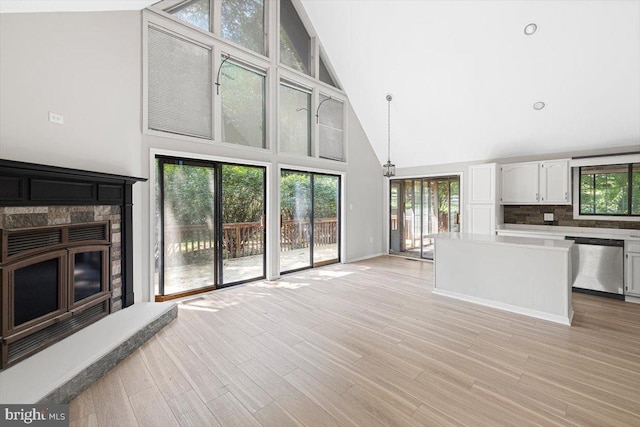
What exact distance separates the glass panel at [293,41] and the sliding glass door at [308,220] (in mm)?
2171

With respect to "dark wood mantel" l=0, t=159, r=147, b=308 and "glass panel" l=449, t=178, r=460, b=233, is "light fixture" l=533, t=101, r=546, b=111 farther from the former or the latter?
"dark wood mantel" l=0, t=159, r=147, b=308

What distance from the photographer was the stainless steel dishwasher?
3947 millimetres

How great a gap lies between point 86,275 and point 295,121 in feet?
13.3

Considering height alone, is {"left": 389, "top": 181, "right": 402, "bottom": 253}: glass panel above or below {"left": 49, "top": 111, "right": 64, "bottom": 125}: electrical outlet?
below

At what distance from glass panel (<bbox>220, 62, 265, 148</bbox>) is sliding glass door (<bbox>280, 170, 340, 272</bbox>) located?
91 cm

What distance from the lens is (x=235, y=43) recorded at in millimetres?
4391

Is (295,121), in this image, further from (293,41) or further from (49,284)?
(49,284)

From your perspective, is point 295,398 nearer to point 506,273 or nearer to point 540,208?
point 506,273

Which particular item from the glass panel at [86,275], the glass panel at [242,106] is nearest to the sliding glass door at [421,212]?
the glass panel at [242,106]

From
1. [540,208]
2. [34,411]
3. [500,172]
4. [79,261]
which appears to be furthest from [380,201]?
[34,411]

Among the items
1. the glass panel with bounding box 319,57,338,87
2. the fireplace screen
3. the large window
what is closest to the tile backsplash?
the large window

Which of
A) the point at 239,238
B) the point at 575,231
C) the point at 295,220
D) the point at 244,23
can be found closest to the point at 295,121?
the point at 244,23

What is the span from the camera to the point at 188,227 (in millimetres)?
3996

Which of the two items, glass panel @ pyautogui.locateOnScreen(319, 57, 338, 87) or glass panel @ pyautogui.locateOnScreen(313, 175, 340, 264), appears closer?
glass panel @ pyautogui.locateOnScreen(313, 175, 340, 264)
